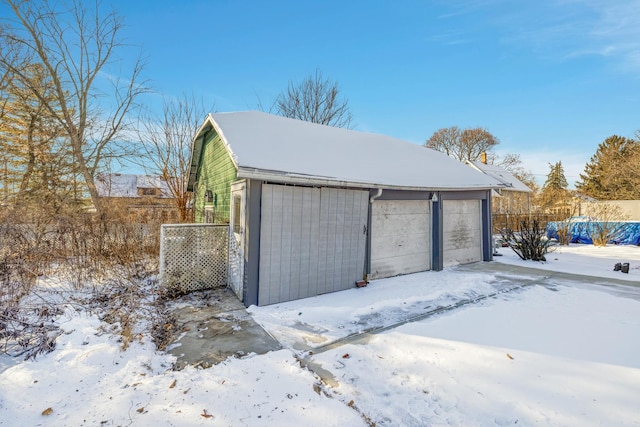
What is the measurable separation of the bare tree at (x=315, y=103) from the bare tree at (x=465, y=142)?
13.1m

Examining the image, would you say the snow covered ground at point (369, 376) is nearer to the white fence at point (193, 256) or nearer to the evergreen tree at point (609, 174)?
the white fence at point (193, 256)

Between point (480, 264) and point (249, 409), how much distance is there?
26.7 feet

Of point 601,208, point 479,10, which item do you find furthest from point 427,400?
point 601,208

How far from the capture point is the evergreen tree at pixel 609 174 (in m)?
24.8

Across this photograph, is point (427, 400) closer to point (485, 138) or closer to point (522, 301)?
point (522, 301)

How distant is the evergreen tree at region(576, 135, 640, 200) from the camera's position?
24750 millimetres

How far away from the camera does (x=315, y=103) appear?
1733 centimetres

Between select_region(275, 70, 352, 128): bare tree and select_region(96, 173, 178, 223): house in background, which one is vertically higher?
select_region(275, 70, 352, 128): bare tree

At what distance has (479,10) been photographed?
23.1 ft

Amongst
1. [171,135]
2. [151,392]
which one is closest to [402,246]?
[151,392]

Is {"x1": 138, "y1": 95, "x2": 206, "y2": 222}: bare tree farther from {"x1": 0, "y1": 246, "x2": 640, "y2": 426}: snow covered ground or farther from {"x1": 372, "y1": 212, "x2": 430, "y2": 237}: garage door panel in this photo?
{"x1": 0, "y1": 246, "x2": 640, "y2": 426}: snow covered ground

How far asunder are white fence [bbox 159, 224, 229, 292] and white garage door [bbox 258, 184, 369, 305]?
156 centimetres

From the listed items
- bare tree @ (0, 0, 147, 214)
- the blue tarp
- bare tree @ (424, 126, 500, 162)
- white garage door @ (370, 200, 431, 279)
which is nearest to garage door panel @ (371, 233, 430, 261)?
white garage door @ (370, 200, 431, 279)

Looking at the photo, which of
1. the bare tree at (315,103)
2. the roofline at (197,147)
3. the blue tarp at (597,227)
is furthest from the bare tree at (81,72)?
the blue tarp at (597,227)
